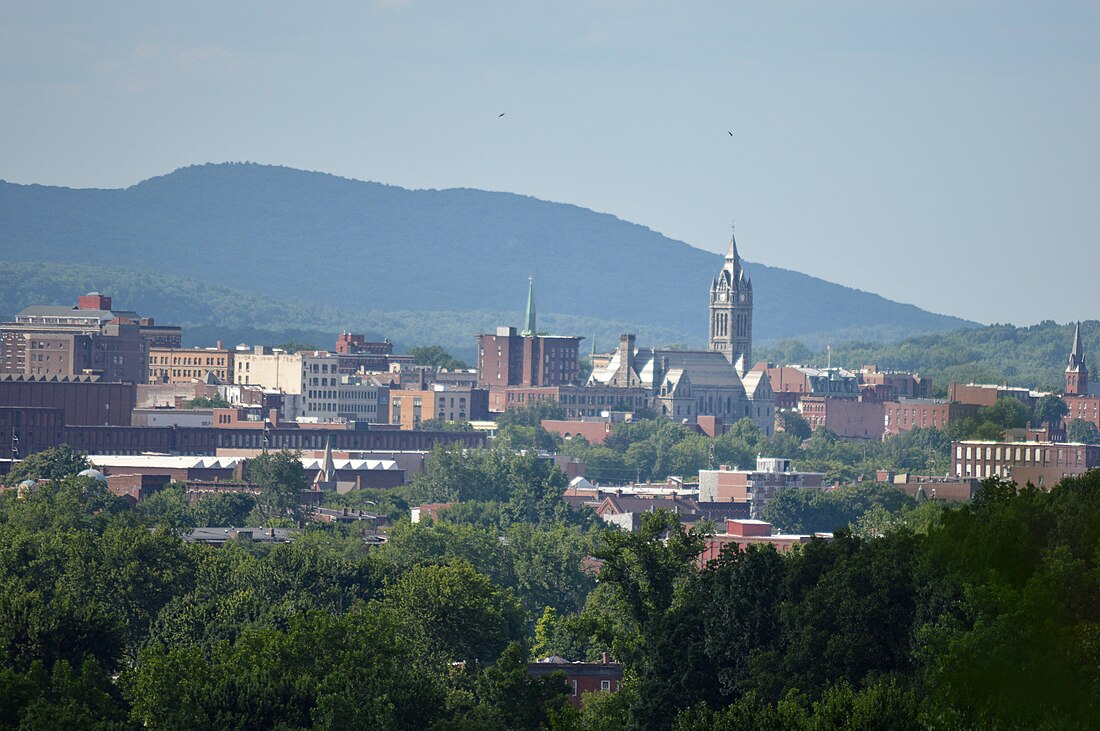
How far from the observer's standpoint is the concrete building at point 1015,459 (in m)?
152

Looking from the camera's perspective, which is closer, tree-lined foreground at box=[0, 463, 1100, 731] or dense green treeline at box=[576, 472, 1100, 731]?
dense green treeline at box=[576, 472, 1100, 731]

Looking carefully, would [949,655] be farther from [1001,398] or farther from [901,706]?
[1001,398]

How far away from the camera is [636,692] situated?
75188mm

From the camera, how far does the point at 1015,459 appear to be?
158250 mm

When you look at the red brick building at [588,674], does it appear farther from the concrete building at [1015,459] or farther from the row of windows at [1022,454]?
the row of windows at [1022,454]

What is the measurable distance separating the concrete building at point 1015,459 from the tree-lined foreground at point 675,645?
199ft

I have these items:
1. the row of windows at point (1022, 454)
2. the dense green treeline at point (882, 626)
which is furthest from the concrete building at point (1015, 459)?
the dense green treeline at point (882, 626)

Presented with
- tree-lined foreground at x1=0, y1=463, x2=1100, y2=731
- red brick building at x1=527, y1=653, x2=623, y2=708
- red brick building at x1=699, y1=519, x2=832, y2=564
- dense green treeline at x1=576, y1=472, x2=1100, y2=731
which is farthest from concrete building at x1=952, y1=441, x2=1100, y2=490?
dense green treeline at x1=576, y1=472, x2=1100, y2=731

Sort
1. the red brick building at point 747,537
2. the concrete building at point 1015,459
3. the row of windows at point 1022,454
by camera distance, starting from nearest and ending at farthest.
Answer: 1. the red brick building at point 747,537
2. the concrete building at point 1015,459
3. the row of windows at point 1022,454

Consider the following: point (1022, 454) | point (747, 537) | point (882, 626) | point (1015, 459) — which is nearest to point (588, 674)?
point (882, 626)

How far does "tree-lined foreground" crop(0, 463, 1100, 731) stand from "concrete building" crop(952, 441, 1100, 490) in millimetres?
60782

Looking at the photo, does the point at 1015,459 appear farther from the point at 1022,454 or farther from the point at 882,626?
the point at 882,626

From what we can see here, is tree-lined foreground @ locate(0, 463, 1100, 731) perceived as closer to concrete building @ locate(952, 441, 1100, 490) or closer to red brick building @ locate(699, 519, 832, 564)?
red brick building @ locate(699, 519, 832, 564)

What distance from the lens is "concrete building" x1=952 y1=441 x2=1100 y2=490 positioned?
15250 centimetres
